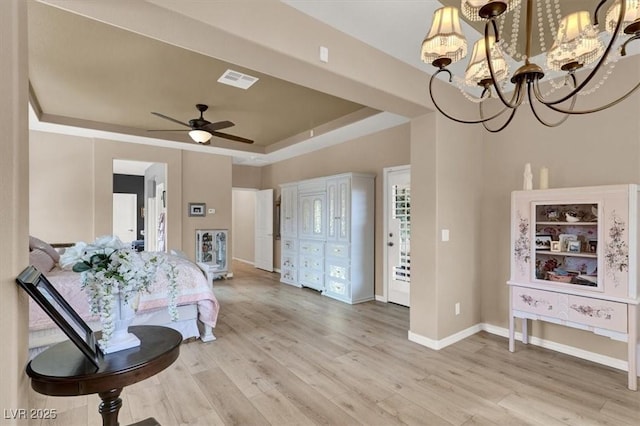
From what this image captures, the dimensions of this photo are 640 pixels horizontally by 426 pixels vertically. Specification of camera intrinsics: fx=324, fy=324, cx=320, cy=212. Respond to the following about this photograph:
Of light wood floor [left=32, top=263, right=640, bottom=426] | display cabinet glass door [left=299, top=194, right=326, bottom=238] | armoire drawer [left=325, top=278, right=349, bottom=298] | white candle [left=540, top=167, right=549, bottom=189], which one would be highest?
white candle [left=540, top=167, right=549, bottom=189]

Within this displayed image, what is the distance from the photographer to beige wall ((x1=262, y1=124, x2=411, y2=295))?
4.88 m

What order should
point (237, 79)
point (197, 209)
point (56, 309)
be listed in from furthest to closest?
point (197, 209)
point (237, 79)
point (56, 309)

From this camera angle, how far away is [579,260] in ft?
9.76

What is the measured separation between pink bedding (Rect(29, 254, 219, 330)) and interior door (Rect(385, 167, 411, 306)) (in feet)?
8.85

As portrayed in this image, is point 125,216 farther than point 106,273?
Yes

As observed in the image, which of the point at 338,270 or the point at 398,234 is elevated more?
the point at 398,234

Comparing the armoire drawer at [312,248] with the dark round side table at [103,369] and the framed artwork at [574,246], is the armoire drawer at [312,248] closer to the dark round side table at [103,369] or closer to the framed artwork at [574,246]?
the framed artwork at [574,246]

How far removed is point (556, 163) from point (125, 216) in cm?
1055

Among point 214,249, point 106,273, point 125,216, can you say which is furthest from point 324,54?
point 125,216

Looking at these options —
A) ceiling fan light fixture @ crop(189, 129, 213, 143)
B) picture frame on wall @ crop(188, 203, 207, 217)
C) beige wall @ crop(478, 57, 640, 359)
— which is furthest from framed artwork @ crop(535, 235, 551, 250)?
picture frame on wall @ crop(188, 203, 207, 217)

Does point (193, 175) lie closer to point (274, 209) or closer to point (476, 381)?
point (274, 209)

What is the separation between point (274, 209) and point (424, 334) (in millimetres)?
5054

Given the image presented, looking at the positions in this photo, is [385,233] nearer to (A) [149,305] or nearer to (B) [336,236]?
(B) [336,236]

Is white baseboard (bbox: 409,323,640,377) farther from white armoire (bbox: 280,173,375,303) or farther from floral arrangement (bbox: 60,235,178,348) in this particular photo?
floral arrangement (bbox: 60,235,178,348)
